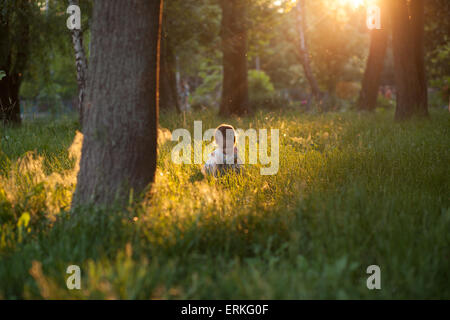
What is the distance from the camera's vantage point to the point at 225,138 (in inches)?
227

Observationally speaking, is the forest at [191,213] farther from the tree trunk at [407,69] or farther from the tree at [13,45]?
the tree at [13,45]

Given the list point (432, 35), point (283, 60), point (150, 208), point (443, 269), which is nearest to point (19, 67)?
point (150, 208)

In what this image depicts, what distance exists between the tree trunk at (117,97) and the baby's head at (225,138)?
199 centimetres

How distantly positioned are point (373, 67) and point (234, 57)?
7.14 metres

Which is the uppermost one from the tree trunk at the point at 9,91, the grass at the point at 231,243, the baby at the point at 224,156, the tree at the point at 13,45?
the tree at the point at 13,45

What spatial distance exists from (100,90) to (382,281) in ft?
10.2

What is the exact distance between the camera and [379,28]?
15.1 metres

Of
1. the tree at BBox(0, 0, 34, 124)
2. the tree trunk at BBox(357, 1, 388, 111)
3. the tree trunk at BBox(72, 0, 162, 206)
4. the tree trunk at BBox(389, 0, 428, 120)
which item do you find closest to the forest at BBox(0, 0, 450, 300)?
the tree trunk at BBox(72, 0, 162, 206)

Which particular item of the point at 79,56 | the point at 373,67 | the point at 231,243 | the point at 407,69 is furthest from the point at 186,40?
the point at 231,243

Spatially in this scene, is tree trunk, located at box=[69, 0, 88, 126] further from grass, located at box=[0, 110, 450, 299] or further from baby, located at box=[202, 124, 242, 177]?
grass, located at box=[0, 110, 450, 299]

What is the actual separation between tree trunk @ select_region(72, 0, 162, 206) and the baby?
1948 millimetres

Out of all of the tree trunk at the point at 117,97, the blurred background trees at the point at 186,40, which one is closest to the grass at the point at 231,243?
the tree trunk at the point at 117,97

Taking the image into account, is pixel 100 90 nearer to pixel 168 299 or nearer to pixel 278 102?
pixel 168 299

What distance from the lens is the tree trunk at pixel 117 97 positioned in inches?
149
